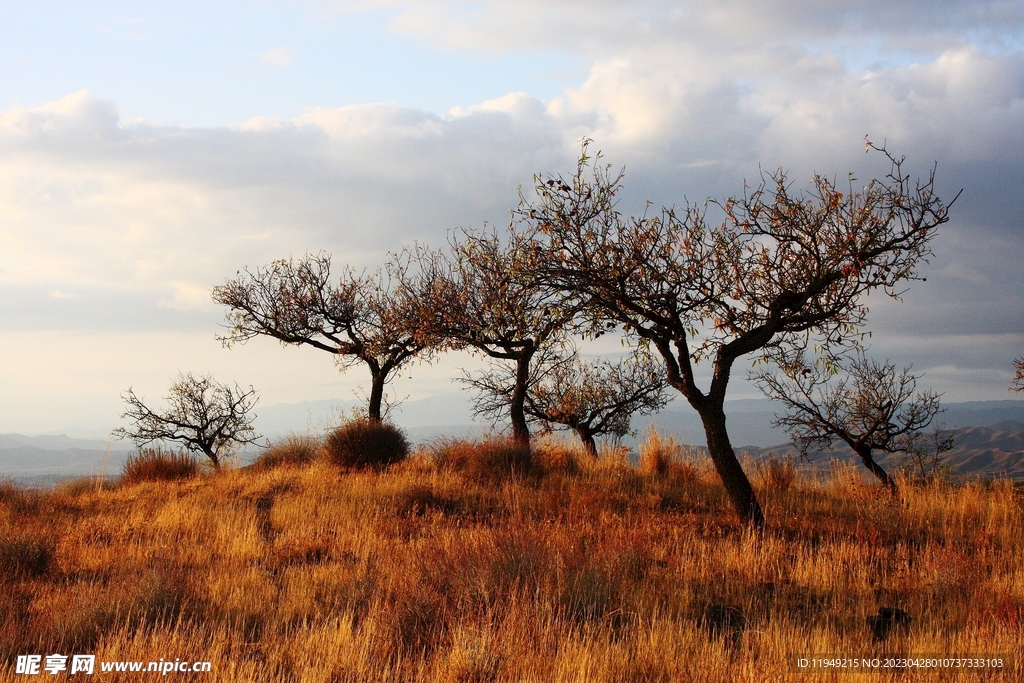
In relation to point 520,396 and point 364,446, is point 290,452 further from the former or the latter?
point 520,396

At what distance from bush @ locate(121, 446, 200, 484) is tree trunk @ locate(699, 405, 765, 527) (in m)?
15.6

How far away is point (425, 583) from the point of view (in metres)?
8.89

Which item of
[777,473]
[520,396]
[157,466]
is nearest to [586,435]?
[520,396]

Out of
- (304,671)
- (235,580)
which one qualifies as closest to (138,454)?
(235,580)

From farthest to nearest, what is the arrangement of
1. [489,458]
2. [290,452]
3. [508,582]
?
[290,452] < [489,458] < [508,582]

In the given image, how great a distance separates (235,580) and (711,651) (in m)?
6.11

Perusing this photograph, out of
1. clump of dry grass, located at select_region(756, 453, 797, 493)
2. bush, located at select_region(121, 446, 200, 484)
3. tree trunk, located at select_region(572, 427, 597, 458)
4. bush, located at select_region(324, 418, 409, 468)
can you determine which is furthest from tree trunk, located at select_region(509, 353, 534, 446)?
bush, located at select_region(121, 446, 200, 484)

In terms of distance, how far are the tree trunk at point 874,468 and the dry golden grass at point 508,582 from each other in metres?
0.88

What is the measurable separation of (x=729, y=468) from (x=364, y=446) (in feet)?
37.3

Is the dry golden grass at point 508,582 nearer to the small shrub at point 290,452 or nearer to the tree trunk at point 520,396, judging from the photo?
the tree trunk at point 520,396

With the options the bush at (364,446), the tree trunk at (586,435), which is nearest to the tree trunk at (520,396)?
the bush at (364,446)

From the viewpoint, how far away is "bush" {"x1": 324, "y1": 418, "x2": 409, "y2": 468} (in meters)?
21.3

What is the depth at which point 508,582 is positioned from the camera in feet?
28.0

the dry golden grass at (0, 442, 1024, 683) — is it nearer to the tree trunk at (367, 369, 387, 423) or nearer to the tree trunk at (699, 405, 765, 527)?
the tree trunk at (699, 405, 765, 527)
